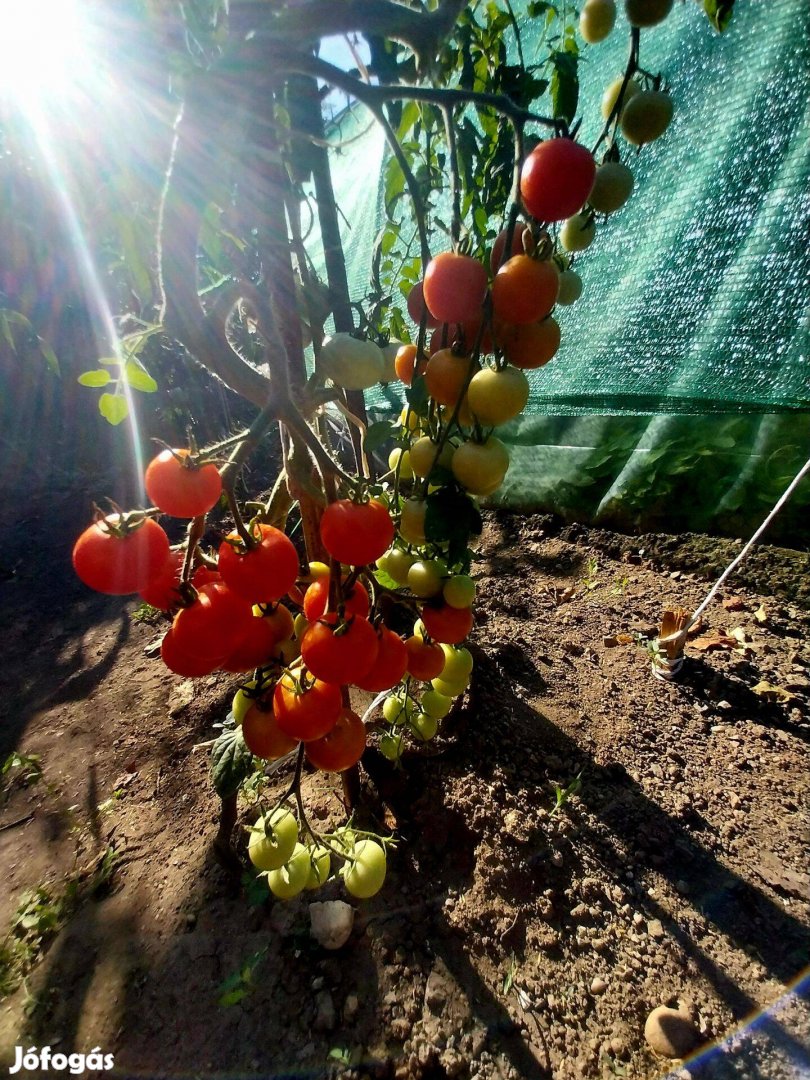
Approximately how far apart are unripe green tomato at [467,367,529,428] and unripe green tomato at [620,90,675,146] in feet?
1.36

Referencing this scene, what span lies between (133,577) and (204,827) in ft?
3.63

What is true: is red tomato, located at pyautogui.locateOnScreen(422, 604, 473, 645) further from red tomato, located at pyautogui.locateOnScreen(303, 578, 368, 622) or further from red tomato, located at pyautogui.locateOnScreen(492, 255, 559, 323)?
red tomato, located at pyautogui.locateOnScreen(492, 255, 559, 323)

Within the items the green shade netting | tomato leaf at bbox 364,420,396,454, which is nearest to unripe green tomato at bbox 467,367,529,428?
tomato leaf at bbox 364,420,396,454

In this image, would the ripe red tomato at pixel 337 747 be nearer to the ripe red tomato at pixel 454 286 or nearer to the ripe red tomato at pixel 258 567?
the ripe red tomato at pixel 258 567

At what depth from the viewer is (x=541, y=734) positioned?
1.46 m

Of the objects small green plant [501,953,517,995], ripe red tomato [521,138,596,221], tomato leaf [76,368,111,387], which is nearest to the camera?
ripe red tomato [521,138,596,221]

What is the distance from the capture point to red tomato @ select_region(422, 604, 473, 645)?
0.71 meters

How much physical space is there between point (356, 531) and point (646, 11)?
725mm

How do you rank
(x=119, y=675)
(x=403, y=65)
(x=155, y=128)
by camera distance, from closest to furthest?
1. (x=155, y=128)
2. (x=403, y=65)
3. (x=119, y=675)

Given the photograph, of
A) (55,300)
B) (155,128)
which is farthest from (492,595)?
(55,300)

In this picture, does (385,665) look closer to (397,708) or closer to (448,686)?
(448,686)

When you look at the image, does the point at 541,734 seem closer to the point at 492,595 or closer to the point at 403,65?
the point at 492,595

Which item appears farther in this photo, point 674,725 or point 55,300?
point 55,300

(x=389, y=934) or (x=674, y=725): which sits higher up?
(x=674, y=725)
